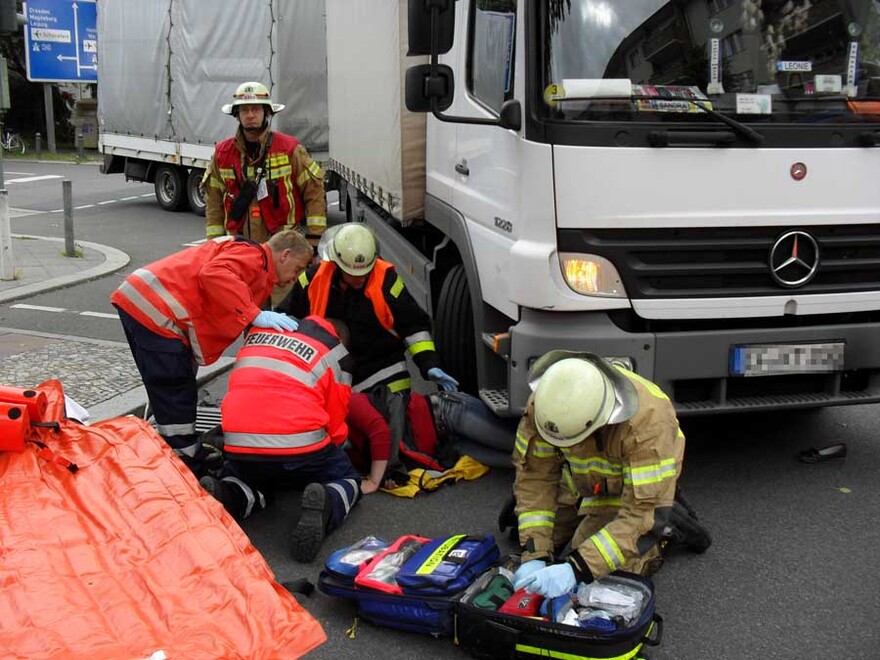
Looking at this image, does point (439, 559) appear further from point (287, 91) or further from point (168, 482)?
point (287, 91)

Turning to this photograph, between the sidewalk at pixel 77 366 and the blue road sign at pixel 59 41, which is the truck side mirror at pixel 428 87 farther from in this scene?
the blue road sign at pixel 59 41

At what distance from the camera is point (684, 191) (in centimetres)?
423

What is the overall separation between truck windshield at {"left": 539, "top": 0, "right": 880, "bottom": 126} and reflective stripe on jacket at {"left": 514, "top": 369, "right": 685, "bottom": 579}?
1316 millimetres

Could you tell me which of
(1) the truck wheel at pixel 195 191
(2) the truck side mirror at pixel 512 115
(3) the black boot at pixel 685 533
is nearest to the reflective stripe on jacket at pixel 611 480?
(3) the black boot at pixel 685 533

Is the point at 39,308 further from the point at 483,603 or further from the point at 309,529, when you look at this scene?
the point at 483,603

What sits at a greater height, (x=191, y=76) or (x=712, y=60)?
(x=191, y=76)

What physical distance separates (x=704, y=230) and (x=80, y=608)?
2964 millimetres

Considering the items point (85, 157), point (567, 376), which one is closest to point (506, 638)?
point (567, 376)

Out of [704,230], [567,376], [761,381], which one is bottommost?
[761,381]

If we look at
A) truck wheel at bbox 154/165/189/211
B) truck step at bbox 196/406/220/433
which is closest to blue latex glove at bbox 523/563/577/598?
truck step at bbox 196/406/220/433

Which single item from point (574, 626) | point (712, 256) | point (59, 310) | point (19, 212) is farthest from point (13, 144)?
point (574, 626)

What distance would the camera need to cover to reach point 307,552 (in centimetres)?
404

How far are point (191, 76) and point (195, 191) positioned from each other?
2.00 m

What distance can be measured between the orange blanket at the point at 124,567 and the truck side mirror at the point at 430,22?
221cm
